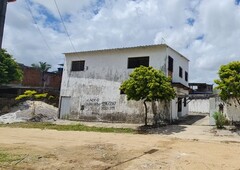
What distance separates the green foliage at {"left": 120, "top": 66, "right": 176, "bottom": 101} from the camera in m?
19.0

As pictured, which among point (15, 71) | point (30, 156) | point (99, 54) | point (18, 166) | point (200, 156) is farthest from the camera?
point (15, 71)

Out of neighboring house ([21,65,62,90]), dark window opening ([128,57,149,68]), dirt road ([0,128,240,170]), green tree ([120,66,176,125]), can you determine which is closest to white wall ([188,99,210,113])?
dark window opening ([128,57,149,68])

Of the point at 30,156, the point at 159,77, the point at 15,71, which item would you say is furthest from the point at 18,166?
the point at 15,71

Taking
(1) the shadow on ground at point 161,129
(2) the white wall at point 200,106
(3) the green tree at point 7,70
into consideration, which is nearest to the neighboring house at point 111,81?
(1) the shadow on ground at point 161,129

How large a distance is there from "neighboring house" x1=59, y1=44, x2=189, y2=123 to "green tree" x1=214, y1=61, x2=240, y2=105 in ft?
17.7

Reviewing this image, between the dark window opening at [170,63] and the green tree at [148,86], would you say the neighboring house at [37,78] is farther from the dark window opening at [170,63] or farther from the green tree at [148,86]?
the green tree at [148,86]

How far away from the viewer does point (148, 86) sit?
1906 centimetres

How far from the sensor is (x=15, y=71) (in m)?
31.4

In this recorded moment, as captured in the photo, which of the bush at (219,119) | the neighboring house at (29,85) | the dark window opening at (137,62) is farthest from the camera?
the neighboring house at (29,85)

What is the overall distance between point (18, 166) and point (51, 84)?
117ft

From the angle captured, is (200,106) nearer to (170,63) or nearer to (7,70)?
(170,63)

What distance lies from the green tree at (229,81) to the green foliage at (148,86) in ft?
11.1

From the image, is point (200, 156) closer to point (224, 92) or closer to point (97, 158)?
point (97, 158)

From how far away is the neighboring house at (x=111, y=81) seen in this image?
23.5m
